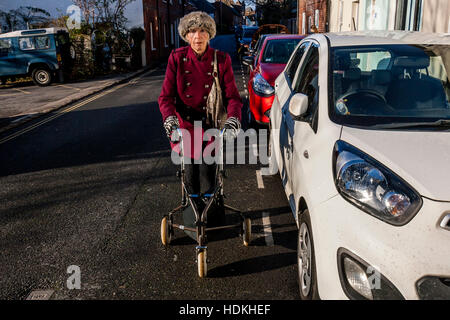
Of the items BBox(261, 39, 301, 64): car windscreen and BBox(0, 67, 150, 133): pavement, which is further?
BBox(0, 67, 150, 133): pavement

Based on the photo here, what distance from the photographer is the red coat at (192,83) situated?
380cm

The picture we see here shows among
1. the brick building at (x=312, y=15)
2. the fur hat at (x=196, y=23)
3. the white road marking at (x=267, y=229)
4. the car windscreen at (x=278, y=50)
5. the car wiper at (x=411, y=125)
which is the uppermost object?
the brick building at (x=312, y=15)

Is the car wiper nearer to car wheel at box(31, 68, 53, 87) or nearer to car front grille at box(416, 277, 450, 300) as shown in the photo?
car front grille at box(416, 277, 450, 300)

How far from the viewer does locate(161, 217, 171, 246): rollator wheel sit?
4.09m

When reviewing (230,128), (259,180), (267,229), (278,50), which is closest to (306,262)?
(230,128)

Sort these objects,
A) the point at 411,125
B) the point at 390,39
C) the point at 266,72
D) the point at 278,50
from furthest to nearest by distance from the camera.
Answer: the point at 278,50, the point at 266,72, the point at 390,39, the point at 411,125

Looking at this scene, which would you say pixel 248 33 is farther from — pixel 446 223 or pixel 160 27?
pixel 446 223

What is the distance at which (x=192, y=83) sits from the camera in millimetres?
3820

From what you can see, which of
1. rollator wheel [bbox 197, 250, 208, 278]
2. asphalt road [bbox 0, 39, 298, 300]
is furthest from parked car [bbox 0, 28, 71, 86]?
rollator wheel [bbox 197, 250, 208, 278]

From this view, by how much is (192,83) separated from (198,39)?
376 mm

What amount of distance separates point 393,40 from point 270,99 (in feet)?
12.2

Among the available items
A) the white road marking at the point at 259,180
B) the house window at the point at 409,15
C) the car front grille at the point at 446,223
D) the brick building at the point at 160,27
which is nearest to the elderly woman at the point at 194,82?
the car front grille at the point at 446,223

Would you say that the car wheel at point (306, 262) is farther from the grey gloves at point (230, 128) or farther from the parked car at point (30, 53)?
the parked car at point (30, 53)

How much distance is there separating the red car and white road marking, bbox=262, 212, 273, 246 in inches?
110
